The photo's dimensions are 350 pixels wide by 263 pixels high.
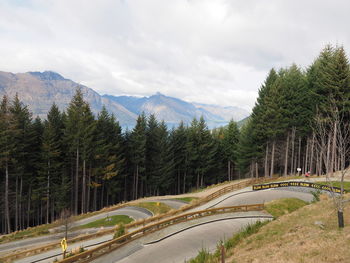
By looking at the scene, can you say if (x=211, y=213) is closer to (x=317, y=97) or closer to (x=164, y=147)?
(x=317, y=97)

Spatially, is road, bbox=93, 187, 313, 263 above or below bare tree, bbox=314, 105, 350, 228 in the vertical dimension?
below

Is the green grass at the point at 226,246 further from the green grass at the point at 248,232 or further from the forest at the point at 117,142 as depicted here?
the forest at the point at 117,142

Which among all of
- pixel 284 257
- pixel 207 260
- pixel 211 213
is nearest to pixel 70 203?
pixel 211 213

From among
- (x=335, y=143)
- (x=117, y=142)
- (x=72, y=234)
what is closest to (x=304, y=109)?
(x=335, y=143)

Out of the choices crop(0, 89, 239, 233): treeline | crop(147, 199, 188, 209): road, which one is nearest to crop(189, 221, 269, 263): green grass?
crop(147, 199, 188, 209): road

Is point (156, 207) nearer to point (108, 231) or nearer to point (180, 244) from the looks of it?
point (108, 231)

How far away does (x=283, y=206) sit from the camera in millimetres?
22812

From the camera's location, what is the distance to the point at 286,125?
125 ft

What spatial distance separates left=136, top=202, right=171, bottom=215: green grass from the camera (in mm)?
30953

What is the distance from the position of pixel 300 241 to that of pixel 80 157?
123ft

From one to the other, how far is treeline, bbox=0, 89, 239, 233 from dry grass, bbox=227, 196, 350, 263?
3203 centimetres

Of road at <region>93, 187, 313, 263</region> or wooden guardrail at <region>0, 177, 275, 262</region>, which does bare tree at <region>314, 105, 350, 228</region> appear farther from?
wooden guardrail at <region>0, 177, 275, 262</region>

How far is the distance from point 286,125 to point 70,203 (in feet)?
146

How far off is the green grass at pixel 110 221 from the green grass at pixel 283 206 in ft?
59.7
